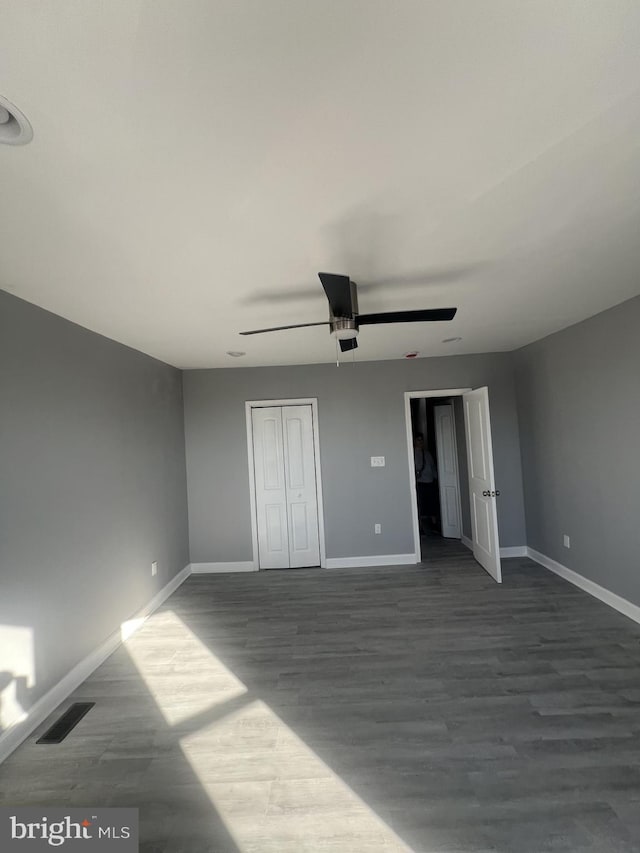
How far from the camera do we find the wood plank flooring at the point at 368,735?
5.77 ft

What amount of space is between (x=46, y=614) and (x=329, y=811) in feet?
6.47

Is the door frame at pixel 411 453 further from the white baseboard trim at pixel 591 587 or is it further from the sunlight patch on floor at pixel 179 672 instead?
the sunlight patch on floor at pixel 179 672

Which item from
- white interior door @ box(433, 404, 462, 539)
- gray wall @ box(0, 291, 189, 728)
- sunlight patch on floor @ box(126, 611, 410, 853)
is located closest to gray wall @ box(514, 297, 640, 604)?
white interior door @ box(433, 404, 462, 539)

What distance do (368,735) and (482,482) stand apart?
3050 mm

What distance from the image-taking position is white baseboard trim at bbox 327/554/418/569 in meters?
5.19

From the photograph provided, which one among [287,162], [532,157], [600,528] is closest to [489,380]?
[600,528]

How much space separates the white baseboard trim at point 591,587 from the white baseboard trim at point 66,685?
13.6 ft

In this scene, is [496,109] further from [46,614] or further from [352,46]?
[46,614]

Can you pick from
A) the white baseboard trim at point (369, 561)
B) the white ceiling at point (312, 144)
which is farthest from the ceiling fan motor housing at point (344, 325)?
the white baseboard trim at point (369, 561)

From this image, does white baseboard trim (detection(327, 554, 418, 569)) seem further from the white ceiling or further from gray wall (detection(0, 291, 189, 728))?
the white ceiling

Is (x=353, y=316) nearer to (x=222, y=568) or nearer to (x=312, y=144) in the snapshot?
(x=312, y=144)

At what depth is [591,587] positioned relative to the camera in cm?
391

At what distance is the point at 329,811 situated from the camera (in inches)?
72.3

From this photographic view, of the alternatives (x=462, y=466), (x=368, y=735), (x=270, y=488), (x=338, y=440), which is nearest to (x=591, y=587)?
(x=462, y=466)
